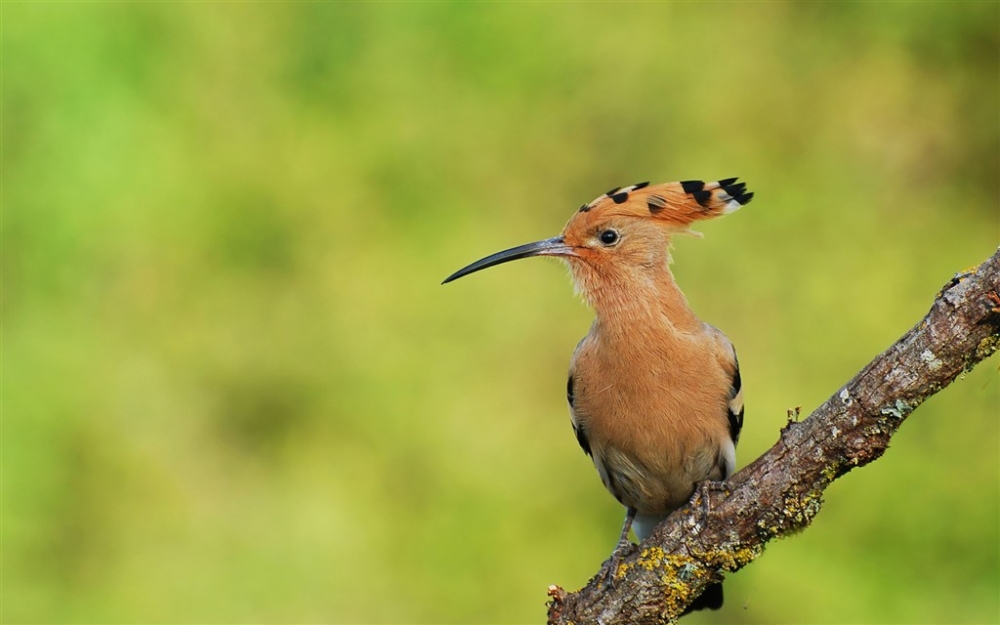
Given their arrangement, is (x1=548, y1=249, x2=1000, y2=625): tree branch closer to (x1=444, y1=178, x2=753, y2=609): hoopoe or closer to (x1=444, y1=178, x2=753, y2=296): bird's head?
Result: (x1=444, y1=178, x2=753, y2=609): hoopoe

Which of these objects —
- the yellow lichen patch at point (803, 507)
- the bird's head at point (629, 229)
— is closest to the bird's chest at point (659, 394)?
the bird's head at point (629, 229)

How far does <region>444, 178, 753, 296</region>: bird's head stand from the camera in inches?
94.9

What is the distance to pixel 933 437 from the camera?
3.86 metres

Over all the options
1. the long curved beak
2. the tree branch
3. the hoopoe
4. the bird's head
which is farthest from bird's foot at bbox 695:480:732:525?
the long curved beak

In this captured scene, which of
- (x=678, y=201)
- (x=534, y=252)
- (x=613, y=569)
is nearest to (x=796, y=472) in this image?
(x=613, y=569)

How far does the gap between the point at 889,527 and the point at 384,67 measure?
2.40 m

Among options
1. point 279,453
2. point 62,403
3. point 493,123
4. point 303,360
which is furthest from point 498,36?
point 62,403

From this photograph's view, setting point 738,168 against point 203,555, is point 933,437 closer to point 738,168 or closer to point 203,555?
point 738,168

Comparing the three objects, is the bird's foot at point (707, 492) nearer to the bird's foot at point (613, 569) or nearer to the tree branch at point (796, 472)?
the tree branch at point (796, 472)

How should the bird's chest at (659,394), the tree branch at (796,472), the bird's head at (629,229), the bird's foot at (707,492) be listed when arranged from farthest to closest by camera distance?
the bird's head at (629,229) → the bird's chest at (659,394) → the bird's foot at (707,492) → the tree branch at (796,472)

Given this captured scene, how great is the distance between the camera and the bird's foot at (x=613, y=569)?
208cm

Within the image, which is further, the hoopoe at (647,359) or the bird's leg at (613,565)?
the hoopoe at (647,359)

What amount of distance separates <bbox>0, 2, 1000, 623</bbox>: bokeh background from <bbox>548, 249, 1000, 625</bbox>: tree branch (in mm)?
1776

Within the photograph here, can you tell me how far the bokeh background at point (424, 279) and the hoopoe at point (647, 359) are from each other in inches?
57.6
